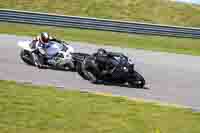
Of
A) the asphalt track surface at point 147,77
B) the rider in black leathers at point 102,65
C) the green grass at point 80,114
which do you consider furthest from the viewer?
the rider in black leathers at point 102,65

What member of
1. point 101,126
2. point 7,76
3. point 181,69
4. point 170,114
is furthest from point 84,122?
point 181,69

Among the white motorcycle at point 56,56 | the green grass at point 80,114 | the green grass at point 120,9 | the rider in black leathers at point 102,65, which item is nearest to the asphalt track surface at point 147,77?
the white motorcycle at point 56,56

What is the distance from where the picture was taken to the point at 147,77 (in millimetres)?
14719

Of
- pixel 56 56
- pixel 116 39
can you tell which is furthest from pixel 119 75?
pixel 116 39

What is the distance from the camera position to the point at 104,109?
10305 millimetres

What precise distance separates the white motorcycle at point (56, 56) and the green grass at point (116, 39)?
644cm

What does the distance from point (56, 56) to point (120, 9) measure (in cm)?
2009

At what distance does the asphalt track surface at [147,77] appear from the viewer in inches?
496

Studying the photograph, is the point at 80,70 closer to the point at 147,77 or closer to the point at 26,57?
the point at 26,57

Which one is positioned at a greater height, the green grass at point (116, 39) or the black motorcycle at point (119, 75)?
the black motorcycle at point (119, 75)

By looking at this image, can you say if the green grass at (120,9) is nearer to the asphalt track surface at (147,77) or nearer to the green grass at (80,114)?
the asphalt track surface at (147,77)

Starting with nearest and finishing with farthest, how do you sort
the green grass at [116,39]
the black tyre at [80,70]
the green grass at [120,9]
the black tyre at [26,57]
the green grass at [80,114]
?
the green grass at [80,114] < the black tyre at [80,70] < the black tyre at [26,57] < the green grass at [116,39] < the green grass at [120,9]

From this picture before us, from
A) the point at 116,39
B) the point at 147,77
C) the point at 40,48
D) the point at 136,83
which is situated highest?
the point at 40,48

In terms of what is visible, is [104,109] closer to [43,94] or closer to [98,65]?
[43,94]
